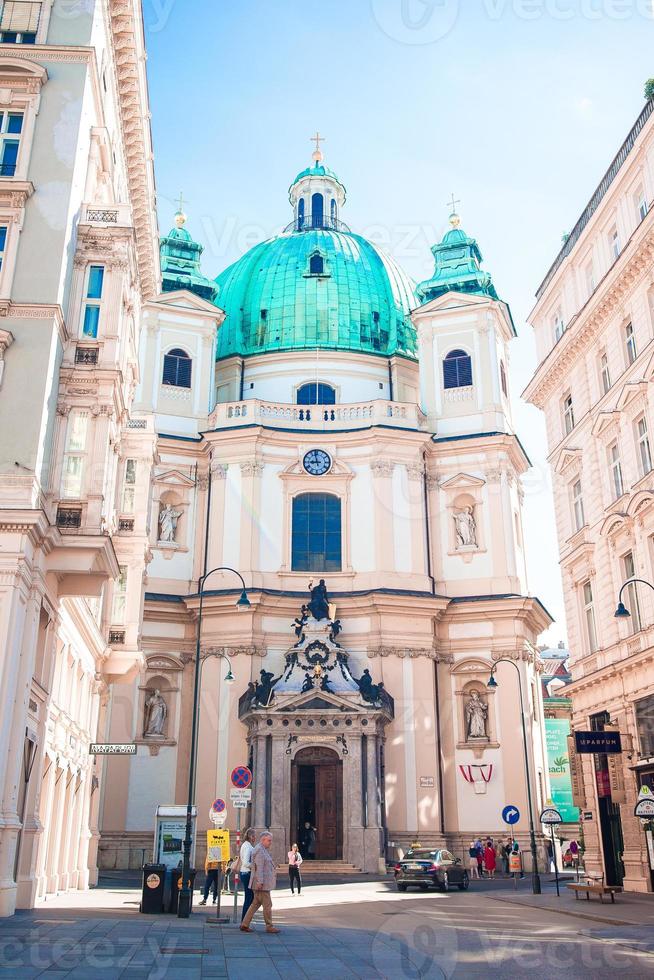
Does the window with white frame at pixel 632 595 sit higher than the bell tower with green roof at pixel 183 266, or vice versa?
the bell tower with green roof at pixel 183 266

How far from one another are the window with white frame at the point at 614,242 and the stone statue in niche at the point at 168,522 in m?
25.7

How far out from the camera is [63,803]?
28125 mm

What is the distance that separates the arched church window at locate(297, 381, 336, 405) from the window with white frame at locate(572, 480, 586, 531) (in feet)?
71.6

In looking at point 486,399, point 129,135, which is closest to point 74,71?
point 129,135

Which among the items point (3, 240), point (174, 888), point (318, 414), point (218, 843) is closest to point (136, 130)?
point (3, 240)

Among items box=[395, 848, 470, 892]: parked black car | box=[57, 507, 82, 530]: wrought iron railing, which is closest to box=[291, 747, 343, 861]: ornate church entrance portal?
box=[395, 848, 470, 892]: parked black car

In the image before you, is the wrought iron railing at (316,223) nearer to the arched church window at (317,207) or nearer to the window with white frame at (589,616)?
the arched church window at (317,207)

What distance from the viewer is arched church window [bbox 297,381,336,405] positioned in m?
55.0

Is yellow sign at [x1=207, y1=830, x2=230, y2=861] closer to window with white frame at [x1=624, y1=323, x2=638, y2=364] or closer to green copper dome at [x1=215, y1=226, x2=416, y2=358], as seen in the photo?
window with white frame at [x1=624, y1=323, x2=638, y2=364]

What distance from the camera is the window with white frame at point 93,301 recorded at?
25.8 meters

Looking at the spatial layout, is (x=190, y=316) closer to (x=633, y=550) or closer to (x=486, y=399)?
(x=486, y=399)

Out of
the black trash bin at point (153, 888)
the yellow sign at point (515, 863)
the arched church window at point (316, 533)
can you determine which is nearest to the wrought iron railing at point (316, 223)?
the arched church window at point (316, 533)

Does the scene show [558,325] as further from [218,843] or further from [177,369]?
[218,843]

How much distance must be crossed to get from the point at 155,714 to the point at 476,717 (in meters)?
15.0
